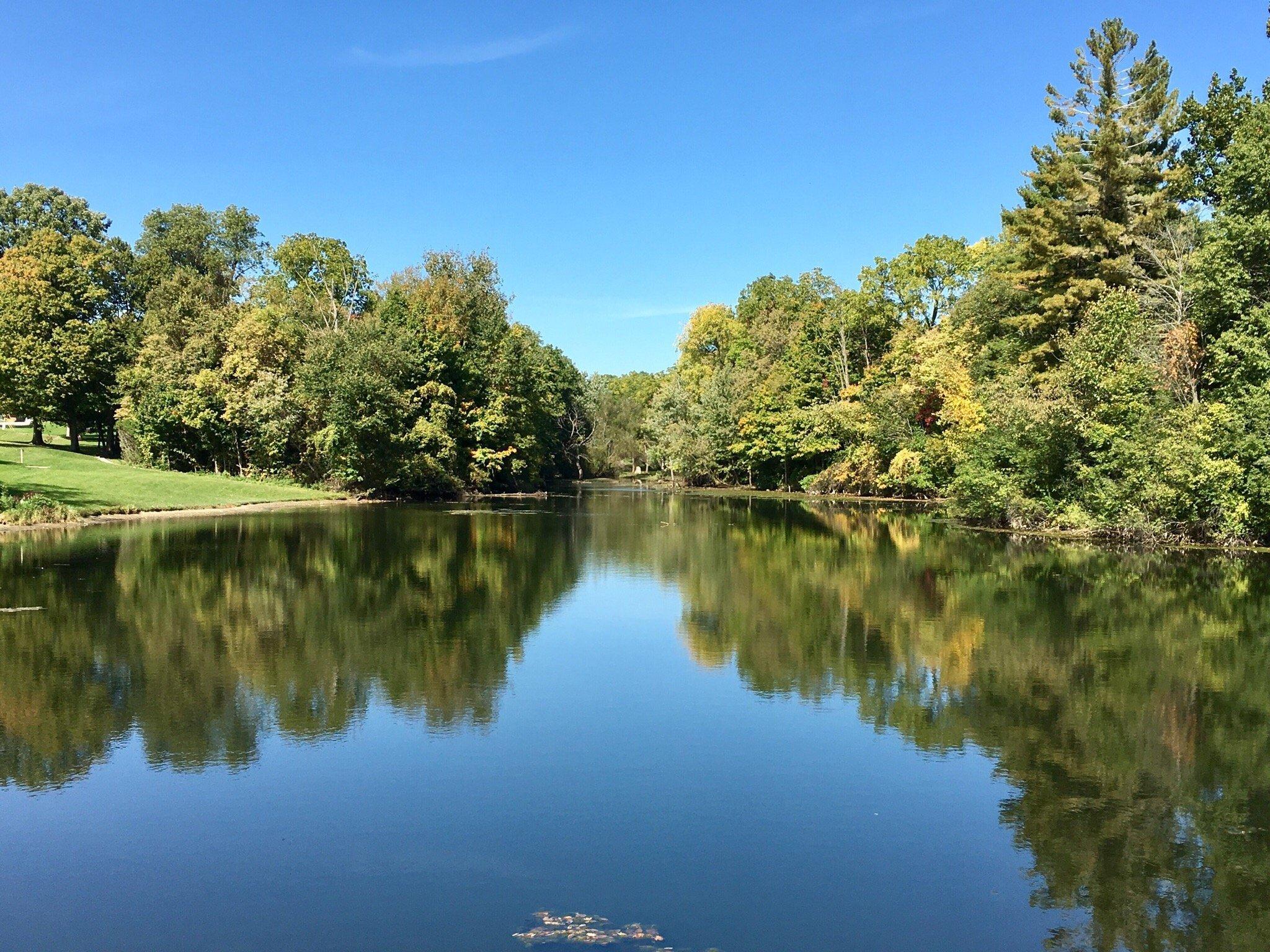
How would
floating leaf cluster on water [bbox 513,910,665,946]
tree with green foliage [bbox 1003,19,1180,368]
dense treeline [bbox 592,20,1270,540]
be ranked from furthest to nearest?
tree with green foliage [bbox 1003,19,1180,368], dense treeline [bbox 592,20,1270,540], floating leaf cluster on water [bbox 513,910,665,946]

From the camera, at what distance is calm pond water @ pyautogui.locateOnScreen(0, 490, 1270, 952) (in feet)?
22.5

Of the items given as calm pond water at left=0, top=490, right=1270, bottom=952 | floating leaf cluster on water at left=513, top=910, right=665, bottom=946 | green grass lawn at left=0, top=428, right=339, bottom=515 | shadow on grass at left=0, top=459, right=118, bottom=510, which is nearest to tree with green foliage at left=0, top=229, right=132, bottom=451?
green grass lawn at left=0, top=428, right=339, bottom=515

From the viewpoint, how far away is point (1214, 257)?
28.8 m

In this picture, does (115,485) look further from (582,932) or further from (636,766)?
(582,932)

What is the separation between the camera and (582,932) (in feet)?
21.3

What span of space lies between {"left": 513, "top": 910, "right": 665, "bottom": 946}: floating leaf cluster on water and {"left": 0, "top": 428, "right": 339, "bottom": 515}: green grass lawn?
122 ft

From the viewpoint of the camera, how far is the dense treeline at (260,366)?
181 feet

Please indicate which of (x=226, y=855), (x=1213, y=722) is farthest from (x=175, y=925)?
(x=1213, y=722)

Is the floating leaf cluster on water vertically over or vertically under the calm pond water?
under

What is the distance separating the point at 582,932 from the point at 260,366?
5672 cm

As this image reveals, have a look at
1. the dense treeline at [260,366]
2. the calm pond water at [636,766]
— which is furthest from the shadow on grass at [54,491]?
the calm pond water at [636,766]

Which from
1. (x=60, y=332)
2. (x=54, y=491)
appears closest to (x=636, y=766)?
(x=54, y=491)

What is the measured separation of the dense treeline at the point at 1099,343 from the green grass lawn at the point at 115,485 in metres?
34.3

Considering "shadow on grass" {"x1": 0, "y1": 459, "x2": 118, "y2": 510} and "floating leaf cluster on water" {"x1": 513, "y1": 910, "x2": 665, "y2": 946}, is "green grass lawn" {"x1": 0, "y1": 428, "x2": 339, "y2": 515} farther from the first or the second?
"floating leaf cluster on water" {"x1": 513, "y1": 910, "x2": 665, "y2": 946}
